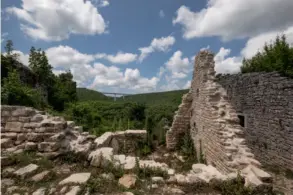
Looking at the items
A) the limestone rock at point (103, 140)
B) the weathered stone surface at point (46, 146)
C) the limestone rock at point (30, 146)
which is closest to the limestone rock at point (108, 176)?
the weathered stone surface at point (46, 146)

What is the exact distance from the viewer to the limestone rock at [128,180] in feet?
12.9

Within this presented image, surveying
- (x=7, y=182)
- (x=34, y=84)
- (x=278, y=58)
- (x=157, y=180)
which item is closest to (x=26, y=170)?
(x=7, y=182)

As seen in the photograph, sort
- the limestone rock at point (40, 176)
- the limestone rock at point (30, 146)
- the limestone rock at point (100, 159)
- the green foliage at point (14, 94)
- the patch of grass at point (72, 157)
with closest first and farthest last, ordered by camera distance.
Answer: the limestone rock at point (40, 176) → the limestone rock at point (100, 159) → the limestone rock at point (30, 146) → the patch of grass at point (72, 157) → the green foliage at point (14, 94)

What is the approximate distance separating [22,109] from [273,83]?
28.4 feet

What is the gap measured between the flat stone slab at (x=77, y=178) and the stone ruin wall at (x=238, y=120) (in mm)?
3131

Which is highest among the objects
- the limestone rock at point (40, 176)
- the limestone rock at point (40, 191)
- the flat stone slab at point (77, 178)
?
the limestone rock at point (40, 176)

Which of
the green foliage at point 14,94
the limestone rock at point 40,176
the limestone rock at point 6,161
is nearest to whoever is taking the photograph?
the limestone rock at point 40,176

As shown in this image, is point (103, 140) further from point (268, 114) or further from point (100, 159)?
point (268, 114)

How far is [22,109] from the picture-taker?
5.27 metres

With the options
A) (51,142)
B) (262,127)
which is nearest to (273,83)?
(262,127)

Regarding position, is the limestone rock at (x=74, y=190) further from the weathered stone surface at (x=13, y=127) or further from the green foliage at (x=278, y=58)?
the green foliage at (x=278, y=58)

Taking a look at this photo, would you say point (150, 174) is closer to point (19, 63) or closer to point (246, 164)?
point (246, 164)

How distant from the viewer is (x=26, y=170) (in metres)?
4.25

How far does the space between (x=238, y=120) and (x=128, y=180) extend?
3533 mm
